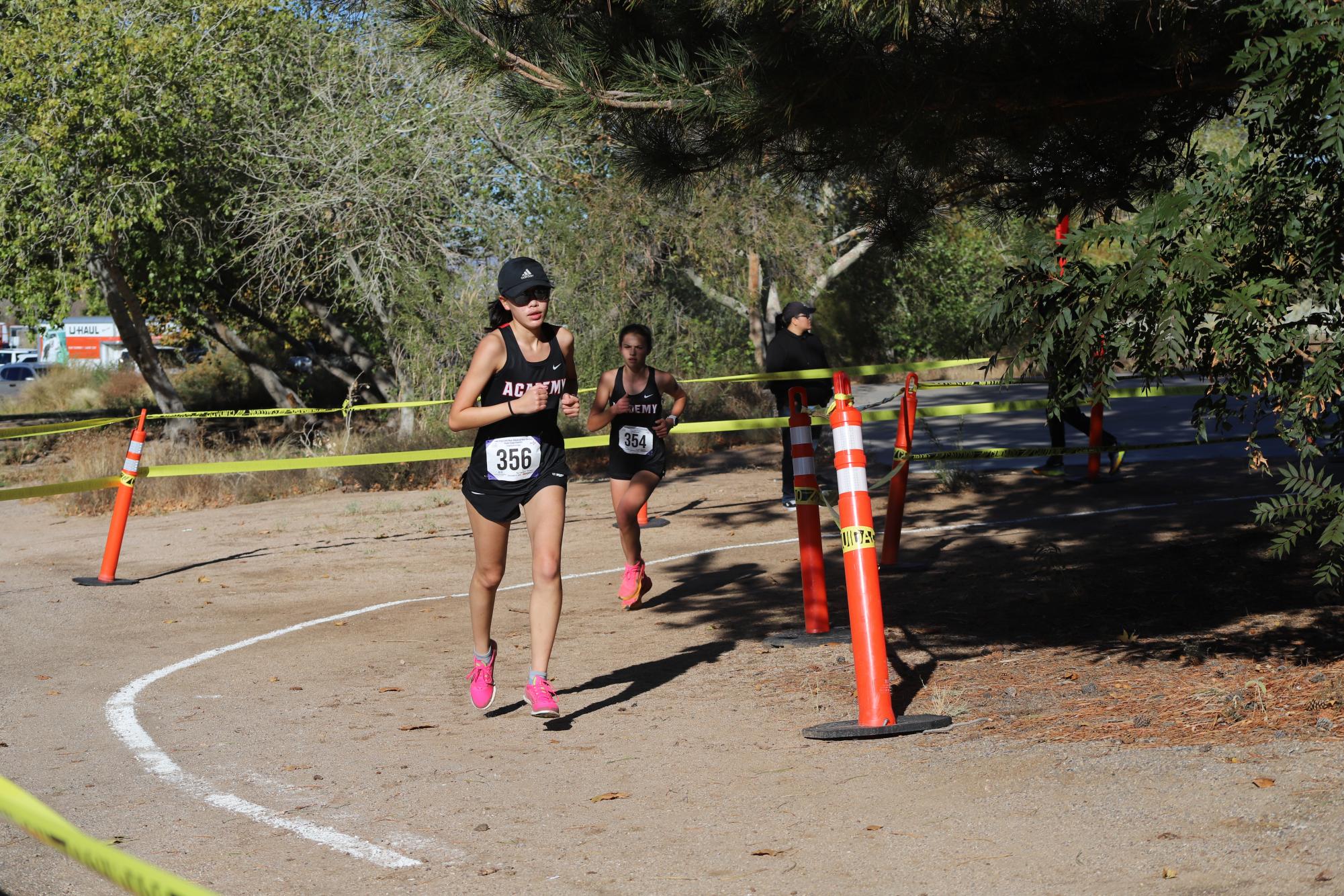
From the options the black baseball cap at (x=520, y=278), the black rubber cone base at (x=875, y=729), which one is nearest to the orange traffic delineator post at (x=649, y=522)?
the black baseball cap at (x=520, y=278)

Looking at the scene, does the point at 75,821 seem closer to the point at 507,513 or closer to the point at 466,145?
the point at 507,513

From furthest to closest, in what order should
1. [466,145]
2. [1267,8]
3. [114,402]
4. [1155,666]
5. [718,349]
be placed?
1. [114,402]
2. [718,349]
3. [466,145]
4. [1155,666]
5. [1267,8]

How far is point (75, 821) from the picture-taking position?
490 cm

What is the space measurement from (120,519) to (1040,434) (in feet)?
42.6

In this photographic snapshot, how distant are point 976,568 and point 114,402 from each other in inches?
1402

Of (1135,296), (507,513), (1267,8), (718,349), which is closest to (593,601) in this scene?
(507,513)

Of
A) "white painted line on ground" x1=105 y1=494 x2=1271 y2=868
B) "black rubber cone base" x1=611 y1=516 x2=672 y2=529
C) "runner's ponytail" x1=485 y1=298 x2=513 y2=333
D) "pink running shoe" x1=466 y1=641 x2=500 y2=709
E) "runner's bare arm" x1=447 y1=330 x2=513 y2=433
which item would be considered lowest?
"black rubber cone base" x1=611 y1=516 x2=672 y2=529

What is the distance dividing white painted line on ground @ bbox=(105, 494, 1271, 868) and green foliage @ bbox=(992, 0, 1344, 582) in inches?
118

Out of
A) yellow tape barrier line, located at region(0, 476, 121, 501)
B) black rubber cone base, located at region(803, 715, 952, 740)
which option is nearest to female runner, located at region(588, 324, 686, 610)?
black rubber cone base, located at region(803, 715, 952, 740)

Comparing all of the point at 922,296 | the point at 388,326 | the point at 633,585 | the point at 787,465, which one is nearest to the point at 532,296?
the point at 633,585

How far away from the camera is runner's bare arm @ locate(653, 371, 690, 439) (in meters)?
9.13

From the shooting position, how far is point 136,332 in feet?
79.4

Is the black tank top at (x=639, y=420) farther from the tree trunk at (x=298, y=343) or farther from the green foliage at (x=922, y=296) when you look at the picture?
the green foliage at (x=922, y=296)

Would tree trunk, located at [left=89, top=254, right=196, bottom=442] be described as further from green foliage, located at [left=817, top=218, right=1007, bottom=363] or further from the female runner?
green foliage, located at [left=817, top=218, right=1007, bottom=363]
